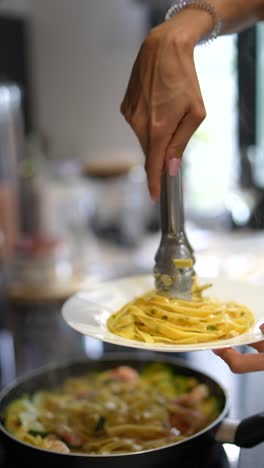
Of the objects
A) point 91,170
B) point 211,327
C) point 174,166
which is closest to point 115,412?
point 211,327

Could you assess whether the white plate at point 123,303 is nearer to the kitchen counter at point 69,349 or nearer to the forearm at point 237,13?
the kitchen counter at point 69,349

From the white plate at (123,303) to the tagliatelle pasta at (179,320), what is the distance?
0.01 m

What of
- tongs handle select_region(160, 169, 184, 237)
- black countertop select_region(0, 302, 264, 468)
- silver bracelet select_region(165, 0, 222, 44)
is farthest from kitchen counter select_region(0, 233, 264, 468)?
silver bracelet select_region(165, 0, 222, 44)

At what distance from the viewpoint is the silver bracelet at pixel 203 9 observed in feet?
2.21

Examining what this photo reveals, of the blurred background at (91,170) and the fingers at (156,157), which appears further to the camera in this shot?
the blurred background at (91,170)

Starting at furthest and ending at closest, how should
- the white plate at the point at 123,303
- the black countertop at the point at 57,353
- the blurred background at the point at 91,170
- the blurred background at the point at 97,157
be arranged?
the blurred background at the point at 97,157
the blurred background at the point at 91,170
the black countertop at the point at 57,353
the white plate at the point at 123,303

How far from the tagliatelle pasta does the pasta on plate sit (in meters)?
0.17

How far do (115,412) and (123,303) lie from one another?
0.59ft

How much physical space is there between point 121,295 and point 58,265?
2.79 ft

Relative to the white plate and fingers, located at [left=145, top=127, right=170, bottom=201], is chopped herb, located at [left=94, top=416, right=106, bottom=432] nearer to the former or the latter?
the white plate

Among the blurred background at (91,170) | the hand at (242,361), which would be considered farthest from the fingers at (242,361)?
the blurred background at (91,170)

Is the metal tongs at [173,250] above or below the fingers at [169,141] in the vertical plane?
below

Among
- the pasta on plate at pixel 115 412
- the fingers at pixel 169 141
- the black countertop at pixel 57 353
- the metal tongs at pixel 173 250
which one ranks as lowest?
the black countertop at pixel 57 353

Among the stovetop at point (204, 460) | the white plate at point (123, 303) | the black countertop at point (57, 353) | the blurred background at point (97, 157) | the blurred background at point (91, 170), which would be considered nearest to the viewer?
the white plate at point (123, 303)
